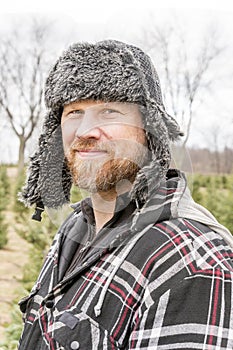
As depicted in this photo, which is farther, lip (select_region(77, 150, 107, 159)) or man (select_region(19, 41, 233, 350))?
lip (select_region(77, 150, 107, 159))

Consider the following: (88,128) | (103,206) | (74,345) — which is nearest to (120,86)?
(88,128)

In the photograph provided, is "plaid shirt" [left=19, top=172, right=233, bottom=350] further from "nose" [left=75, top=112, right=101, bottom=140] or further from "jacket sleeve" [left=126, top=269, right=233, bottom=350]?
"nose" [left=75, top=112, right=101, bottom=140]

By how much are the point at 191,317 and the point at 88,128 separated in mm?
562

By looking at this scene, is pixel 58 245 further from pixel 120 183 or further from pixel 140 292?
pixel 140 292

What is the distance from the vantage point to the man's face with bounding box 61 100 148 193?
144 centimetres

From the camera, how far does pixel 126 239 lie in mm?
1417

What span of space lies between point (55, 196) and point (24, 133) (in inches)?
279

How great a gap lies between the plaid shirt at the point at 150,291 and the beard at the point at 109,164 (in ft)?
0.35

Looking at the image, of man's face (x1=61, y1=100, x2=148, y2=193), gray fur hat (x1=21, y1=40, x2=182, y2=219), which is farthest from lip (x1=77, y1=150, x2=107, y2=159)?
gray fur hat (x1=21, y1=40, x2=182, y2=219)

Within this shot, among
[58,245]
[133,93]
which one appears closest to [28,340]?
[58,245]

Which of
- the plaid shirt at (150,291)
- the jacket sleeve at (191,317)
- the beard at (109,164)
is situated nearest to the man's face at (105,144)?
the beard at (109,164)

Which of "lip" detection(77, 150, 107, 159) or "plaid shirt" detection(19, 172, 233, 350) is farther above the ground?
"lip" detection(77, 150, 107, 159)

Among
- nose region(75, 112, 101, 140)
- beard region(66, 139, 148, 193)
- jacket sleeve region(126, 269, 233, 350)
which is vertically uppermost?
nose region(75, 112, 101, 140)

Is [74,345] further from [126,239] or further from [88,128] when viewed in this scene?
[88,128]
